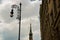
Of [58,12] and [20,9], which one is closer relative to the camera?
[58,12]

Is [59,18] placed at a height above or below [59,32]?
above

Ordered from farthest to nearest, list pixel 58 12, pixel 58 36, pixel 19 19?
pixel 19 19 → pixel 58 36 → pixel 58 12

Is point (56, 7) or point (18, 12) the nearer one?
point (56, 7)

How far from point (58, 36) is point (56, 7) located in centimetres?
274

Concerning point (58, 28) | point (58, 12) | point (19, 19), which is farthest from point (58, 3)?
Result: point (19, 19)

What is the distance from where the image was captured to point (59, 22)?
753 inches

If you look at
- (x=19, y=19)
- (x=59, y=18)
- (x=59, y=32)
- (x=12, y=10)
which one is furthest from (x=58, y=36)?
(x=12, y=10)

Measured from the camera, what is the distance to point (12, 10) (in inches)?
1043

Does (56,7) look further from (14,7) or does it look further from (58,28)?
(14,7)

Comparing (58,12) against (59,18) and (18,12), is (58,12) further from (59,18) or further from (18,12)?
(18,12)

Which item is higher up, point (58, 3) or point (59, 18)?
point (58, 3)

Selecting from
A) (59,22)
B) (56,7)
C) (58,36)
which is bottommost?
(58,36)

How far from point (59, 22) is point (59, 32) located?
3.56 ft

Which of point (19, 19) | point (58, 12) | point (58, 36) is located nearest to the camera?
point (58, 12)
